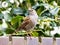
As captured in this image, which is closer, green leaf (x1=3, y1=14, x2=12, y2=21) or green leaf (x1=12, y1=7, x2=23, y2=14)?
green leaf (x1=3, y1=14, x2=12, y2=21)

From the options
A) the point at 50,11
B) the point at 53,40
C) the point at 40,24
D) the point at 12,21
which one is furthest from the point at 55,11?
the point at 53,40

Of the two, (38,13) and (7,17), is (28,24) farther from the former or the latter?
(38,13)

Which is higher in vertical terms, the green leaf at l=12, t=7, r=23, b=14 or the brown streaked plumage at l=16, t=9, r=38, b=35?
the green leaf at l=12, t=7, r=23, b=14

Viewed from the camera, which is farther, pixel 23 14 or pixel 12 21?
pixel 23 14

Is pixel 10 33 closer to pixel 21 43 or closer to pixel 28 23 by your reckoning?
pixel 28 23

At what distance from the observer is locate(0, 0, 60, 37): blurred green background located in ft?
10.4

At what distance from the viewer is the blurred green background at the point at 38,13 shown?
3156 millimetres

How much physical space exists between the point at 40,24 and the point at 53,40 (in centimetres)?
72

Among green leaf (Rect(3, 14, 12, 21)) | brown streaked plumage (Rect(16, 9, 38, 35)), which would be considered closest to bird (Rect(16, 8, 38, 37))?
brown streaked plumage (Rect(16, 9, 38, 35))

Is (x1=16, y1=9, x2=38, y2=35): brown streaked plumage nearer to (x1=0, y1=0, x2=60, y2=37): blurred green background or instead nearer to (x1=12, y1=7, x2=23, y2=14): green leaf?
(x1=0, y1=0, x2=60, y2=37): blurred green background

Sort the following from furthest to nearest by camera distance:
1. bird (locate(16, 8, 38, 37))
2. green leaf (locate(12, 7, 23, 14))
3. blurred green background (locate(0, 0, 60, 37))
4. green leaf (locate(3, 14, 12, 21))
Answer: green leaf (locate(12, 7, 23, 14))
green leaf (locate(3, 14, 12, 21))
blurred green background (locate(0, 0, 60, 37))
bird (locate(16, 8, 38, 37))

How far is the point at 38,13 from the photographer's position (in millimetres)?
3627

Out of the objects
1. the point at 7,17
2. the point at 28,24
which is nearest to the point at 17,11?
the point at 7,17

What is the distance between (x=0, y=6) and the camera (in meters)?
3.77
